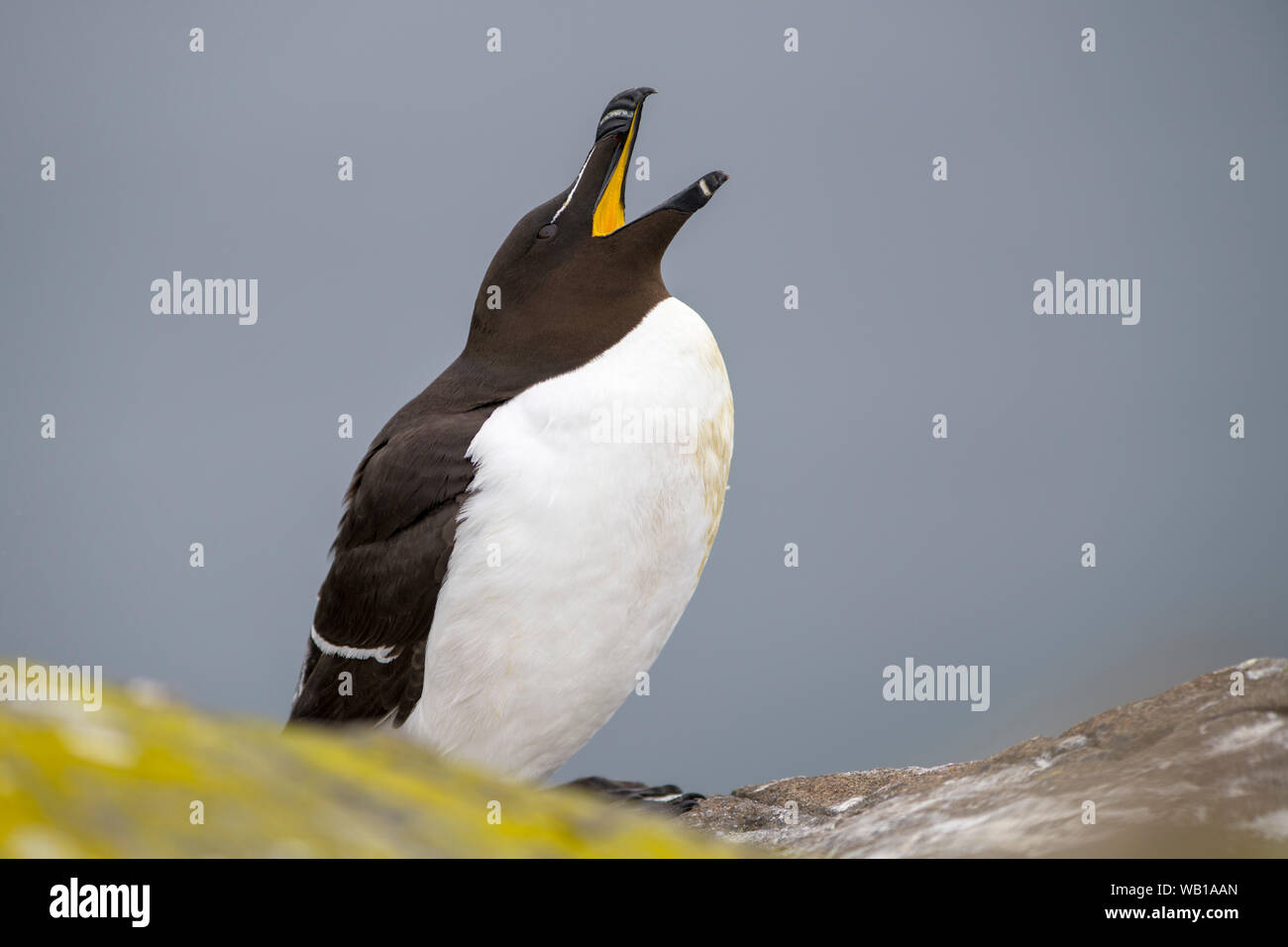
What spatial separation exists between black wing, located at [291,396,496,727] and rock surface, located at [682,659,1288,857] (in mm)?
1454

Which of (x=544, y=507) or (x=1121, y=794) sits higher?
(x=544, y=507)

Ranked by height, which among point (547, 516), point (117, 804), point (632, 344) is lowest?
point (117, 804)

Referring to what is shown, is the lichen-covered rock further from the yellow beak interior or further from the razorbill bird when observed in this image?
the yellow beak interior

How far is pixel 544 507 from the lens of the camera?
4039 millimetres

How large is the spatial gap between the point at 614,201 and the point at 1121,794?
116 inches

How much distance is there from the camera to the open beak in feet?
14.6

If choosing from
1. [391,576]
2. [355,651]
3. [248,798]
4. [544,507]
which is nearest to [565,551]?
[544,507]

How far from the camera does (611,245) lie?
449 cm

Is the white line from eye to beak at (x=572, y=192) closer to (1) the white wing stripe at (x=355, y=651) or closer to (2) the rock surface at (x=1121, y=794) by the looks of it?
(1) the white wing stripe at (x=355, y=651)

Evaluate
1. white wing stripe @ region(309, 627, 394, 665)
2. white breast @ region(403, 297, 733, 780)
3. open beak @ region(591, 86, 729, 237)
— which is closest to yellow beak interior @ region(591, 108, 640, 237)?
open beak @ region(591, 86, 729, 237)

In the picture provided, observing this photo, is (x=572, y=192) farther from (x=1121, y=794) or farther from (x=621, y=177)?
(x=1121, y=794)

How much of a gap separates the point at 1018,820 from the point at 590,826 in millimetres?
1784
